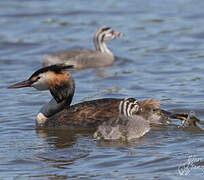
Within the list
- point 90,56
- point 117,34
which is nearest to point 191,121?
point 90,56

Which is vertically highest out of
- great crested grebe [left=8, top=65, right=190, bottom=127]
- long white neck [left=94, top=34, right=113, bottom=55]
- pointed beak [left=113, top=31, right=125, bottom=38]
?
pointed beak [left=113, top=31, right=125, bottom=38]

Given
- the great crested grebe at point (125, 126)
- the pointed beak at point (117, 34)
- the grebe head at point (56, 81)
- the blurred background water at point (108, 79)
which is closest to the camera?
the blurred background water at point (108, 79)

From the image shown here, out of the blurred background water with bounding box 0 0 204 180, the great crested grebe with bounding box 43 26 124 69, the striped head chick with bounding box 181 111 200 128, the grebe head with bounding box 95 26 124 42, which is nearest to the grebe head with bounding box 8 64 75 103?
the blurred background water with bounding box 0 0 204 180

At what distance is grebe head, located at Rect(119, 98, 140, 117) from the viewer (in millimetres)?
8477

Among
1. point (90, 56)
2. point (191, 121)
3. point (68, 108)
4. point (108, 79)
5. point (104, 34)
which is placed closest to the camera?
point (191, 121)

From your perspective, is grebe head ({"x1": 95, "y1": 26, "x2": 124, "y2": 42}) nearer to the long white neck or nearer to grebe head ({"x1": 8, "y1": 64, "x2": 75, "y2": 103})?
the long white neck

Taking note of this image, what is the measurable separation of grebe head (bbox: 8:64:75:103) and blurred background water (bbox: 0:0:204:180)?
22.2 inches

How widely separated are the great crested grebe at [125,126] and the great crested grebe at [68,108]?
0.24 m

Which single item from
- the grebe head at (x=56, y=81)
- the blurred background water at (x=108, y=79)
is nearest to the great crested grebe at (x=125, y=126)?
the blurred background water at (x=108, y=79)

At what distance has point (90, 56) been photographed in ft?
46.5

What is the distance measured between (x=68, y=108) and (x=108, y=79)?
3417mm

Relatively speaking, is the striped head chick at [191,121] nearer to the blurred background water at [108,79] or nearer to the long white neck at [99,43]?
the blurred background water at [108,79]

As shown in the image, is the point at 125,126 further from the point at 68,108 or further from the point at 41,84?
the point at 41,84

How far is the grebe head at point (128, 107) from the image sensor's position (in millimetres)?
8477
